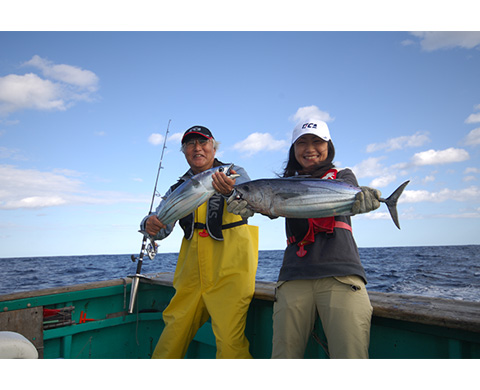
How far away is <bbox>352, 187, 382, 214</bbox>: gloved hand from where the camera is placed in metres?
2.21

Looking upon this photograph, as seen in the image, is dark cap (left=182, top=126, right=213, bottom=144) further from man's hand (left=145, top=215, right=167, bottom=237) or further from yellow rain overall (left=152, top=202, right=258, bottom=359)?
man's hand (left=145, top=215, right=167, bottom=237)

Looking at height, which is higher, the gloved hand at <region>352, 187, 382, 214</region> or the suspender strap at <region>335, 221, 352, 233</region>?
the gloved hand at <region>352, 187, 382, 214</region>

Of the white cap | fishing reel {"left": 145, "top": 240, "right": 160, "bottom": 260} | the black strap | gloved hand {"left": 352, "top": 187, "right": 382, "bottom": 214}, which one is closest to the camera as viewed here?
gloved hand {"left": 352, "top": 187, "right": 382, "bottom": 214}

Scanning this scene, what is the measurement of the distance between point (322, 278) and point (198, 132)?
2.05 meters

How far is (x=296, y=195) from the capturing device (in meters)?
2.36

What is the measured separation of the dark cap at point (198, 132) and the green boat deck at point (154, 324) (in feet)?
6.03

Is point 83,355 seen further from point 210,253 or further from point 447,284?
point 447,284

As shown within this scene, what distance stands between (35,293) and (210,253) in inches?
95.1

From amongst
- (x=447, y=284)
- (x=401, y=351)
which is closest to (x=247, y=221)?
(x=401, y=351)

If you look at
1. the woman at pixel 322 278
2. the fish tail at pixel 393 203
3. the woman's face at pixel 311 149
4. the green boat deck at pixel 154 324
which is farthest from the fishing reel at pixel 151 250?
the fish tail at pixel 393 203

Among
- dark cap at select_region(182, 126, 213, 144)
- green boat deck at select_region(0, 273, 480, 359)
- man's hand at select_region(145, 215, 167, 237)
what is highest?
dark cap at select_region(182, 126, 213, 144)

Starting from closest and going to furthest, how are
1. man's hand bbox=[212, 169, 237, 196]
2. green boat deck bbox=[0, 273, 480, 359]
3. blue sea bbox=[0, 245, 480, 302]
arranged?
green boat deck bbox=[0, 273, 480, 359]
man's hand bbox=[212, 169, 237, 196]
blue sea bbox=[0, 245, 480, 302]

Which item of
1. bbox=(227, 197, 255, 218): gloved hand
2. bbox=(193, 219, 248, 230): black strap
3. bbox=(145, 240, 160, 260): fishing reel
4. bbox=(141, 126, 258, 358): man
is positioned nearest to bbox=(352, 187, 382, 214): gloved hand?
bbox=(227, 197, 255, 218): gloved hand

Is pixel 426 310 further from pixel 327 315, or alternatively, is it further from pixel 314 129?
pixel 314 129
